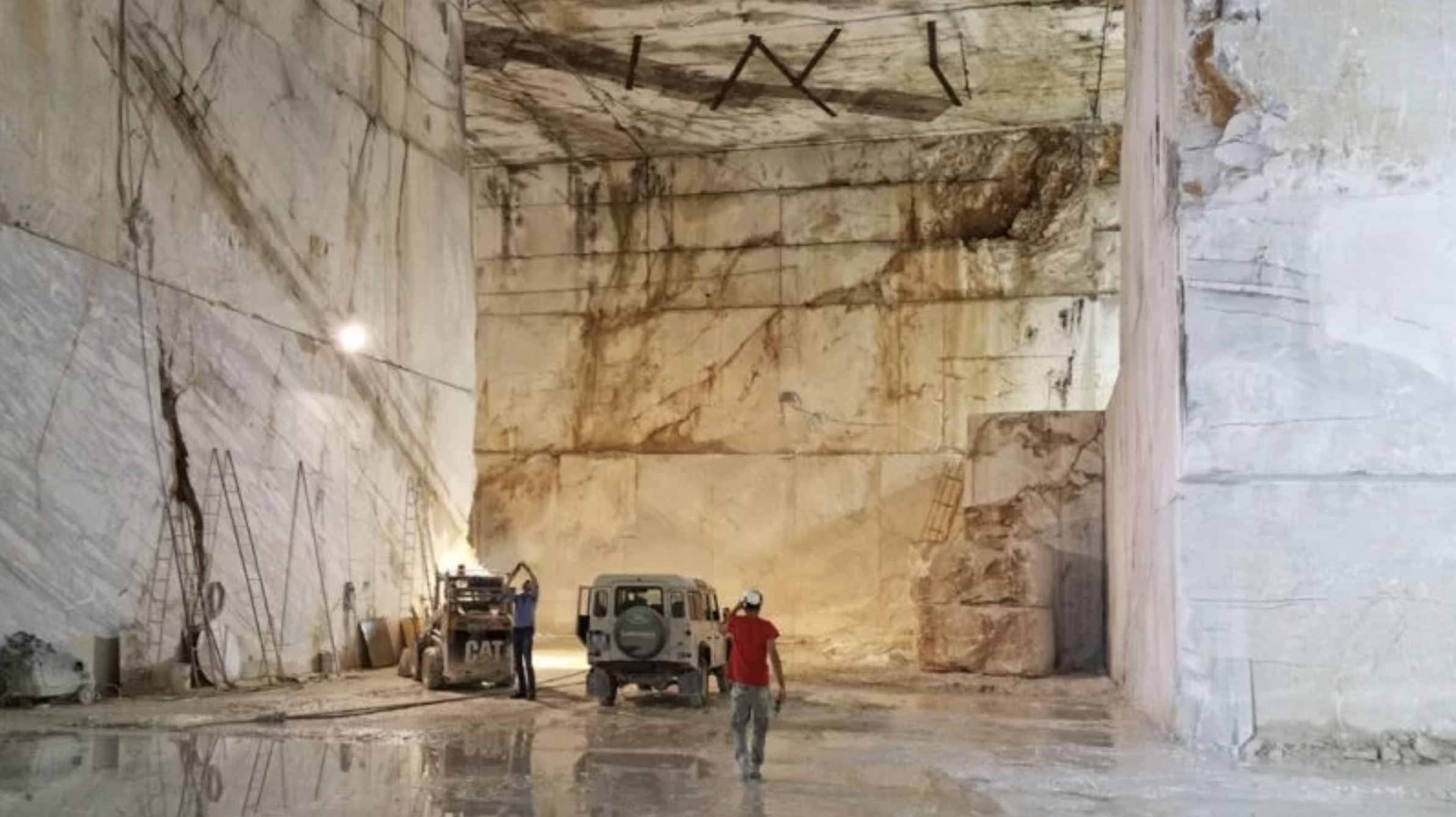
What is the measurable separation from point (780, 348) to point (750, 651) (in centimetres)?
1428

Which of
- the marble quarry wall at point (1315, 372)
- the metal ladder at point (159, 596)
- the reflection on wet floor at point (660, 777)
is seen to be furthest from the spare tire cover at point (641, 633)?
the marble quarry wall at point (1315, 372)

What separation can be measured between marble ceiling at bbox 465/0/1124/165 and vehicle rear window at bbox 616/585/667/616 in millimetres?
8349

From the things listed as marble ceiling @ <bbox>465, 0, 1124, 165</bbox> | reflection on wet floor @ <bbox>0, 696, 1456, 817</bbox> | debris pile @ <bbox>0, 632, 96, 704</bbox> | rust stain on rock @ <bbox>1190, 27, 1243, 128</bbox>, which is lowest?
reflection on wet floor @ <bbox>0, 696, 1456, 817</bbox>

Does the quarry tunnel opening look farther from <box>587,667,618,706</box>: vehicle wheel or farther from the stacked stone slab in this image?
<box>587,667,618,706</box>: vehicle wheel

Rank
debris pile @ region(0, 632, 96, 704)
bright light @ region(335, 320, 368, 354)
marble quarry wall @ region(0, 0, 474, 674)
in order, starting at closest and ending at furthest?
debris pile @ region(0, 632, 96, 704) < marble quarry wall @ region(0, 0, 474, 674) < bright light @ region(335, 320, 368, 354)

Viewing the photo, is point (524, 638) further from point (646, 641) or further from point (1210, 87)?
point (1210, 87)

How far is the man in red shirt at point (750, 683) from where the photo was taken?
8.19 metres

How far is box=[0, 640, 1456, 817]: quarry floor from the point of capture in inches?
284

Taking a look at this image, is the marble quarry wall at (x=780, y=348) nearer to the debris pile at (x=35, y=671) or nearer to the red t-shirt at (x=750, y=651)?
the debris pile at (x=35, y=671)

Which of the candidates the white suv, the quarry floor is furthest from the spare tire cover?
the quarry floor

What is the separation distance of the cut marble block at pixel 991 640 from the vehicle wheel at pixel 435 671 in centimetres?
630

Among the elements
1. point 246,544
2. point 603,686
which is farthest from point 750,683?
point 246,544

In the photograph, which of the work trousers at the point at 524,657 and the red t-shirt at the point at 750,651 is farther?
the work trousers at the point at 524,657

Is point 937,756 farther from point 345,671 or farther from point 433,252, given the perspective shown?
point 433,252
